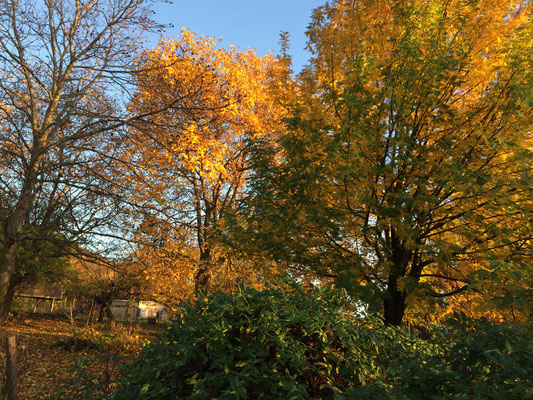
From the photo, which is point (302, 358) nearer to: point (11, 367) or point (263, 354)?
point (263, 354)

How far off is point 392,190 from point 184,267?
820 cm

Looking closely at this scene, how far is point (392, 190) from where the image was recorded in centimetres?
590

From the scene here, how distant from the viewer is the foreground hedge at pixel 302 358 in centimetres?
202

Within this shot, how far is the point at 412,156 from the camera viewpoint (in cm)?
551

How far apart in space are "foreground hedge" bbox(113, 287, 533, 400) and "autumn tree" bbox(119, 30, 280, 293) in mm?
6068

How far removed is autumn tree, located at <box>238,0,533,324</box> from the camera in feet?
16.4

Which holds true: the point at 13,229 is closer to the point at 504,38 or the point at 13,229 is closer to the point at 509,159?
the point at 509,159

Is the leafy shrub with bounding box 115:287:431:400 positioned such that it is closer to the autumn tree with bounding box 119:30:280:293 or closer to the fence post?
the fence post

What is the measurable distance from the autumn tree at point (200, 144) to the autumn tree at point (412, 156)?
3.14 meters

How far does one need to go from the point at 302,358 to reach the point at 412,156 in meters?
4.01

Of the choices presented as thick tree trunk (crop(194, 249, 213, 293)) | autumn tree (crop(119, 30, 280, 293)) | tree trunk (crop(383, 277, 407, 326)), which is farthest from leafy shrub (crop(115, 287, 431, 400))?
thick tree trunk (crop(194, 249, 213, 293))

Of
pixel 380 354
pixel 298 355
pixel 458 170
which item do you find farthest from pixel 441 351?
pixel 458 170

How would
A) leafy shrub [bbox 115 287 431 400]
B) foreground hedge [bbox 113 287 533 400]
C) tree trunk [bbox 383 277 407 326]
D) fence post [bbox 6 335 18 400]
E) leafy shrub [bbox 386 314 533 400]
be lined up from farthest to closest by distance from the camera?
tree trunk [bbox 383 277 407 326] → fence post [bbox 6 335 18 400] → leafy shrub [bbox 115 287 431 400] → foreground hedge [bbox 113 287 533 400] → leafy shrub [bbox 386 314 533 400]

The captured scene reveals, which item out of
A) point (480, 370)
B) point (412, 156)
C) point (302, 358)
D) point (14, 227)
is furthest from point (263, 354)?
point (14, 227)
